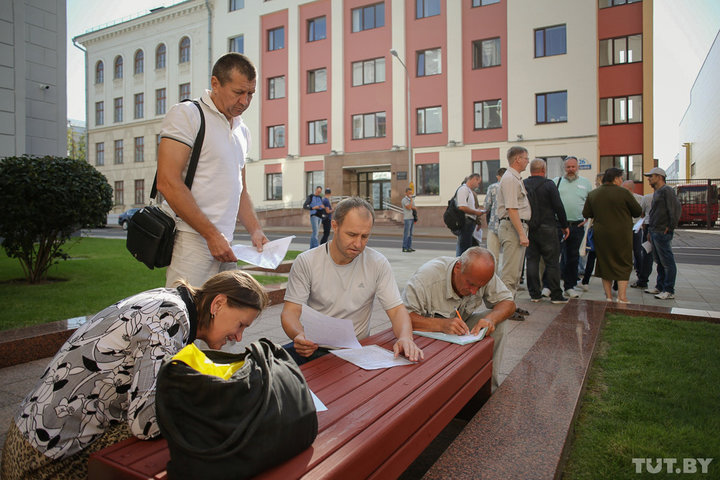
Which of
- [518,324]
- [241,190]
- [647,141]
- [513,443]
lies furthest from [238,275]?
[647,141]

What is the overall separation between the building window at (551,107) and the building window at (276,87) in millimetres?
15589

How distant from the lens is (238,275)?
195cm

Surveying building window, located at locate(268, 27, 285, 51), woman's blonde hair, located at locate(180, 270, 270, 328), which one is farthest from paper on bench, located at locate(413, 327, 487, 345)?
building window, located at locate(268, 27, 285, 51)

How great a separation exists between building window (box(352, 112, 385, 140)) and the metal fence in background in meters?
15.6

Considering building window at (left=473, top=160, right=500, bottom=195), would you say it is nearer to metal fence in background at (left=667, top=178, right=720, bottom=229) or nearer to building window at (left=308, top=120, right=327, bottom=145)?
metal fence in background at (left=667, top=178, right=720, bottom=229)

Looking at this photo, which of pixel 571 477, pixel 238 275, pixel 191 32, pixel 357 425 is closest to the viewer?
pixel 357 425

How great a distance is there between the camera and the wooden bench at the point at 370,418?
1488 millimetres

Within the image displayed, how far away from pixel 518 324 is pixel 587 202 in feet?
7.85

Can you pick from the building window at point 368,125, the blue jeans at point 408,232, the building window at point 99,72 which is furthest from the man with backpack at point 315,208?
the building window at point 99,72

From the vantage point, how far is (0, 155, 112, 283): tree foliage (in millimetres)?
6367

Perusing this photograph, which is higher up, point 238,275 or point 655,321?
point 238,275

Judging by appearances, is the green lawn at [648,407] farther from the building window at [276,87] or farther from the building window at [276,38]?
the building window at [276,38]

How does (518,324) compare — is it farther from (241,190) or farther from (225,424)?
(225,424)

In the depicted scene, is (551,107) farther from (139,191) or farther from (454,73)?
(139,191)
